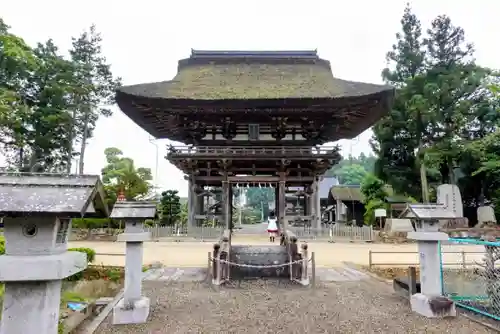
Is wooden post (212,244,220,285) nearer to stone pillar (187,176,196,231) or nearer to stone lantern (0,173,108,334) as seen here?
stone lantern (0,173,108,334)

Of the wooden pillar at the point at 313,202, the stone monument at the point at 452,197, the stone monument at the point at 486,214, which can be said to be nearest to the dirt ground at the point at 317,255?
the wooden pillar at the point at 313,202

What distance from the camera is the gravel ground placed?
504 cm

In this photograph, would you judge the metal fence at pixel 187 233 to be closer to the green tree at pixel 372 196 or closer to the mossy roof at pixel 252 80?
the mossy roof at pixel 252 80

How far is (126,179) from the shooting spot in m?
23.7

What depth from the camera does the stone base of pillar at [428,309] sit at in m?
5.48

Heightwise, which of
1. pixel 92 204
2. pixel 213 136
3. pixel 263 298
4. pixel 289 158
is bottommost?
pixel 263 298

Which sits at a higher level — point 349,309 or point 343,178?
point 343,178

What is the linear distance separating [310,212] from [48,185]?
1312 centimetres

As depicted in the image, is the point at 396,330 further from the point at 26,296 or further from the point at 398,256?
the point at 398,256

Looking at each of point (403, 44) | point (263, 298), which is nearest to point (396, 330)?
point (263, 298)

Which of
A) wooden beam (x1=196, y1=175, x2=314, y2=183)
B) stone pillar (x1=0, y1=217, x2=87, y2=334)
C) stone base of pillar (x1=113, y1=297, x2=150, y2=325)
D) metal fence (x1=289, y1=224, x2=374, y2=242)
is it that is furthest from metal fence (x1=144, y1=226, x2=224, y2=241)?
stone pillar (x1=0, y1=217, x2=87, y2=334)

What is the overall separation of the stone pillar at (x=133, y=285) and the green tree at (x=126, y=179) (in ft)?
58.7

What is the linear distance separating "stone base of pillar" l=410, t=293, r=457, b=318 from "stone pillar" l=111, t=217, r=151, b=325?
15.3 ft

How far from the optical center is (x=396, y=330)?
497 centimetres
